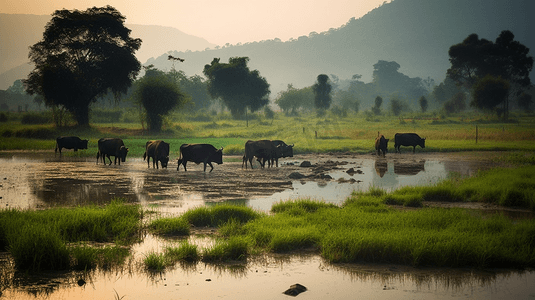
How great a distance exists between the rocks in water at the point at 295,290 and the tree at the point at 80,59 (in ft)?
148

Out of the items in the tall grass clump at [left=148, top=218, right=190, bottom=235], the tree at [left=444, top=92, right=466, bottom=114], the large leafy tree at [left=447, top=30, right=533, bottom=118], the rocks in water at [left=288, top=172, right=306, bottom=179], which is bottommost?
the tall grass clump at [left=148, top=218, right=190, bottom=235]

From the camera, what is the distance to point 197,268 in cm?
779

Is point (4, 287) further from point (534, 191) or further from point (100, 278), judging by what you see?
point (534, 191)

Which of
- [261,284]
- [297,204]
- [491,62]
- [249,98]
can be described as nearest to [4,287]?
[261,284]

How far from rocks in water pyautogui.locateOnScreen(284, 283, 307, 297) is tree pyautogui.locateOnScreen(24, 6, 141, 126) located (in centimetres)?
4524

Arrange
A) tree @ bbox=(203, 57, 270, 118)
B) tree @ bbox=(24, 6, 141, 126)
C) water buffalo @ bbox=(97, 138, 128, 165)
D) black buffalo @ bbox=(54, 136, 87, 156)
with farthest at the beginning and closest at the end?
1. tree @ bbox=(203, 57, 270, 118)
2. tree @ bbox=(24, 6, 141, 126)
3. black buffalo @ bbox=(54, 136, 87, 156)
4. water buffalo @ bbox=(97, 138, 128, 165)

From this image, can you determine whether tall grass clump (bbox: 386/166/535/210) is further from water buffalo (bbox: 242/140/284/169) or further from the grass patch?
water buffalo (bbox: 242/140/284/169)

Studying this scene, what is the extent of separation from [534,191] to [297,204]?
676 cm

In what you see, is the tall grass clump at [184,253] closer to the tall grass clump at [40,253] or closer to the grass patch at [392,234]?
the grass patch at [392,234]

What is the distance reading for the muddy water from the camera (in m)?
6.73

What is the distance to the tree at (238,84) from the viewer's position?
285ft

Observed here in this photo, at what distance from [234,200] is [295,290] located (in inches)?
294

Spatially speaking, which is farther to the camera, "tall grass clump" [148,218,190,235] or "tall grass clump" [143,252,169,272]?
"tall grass clump" [148,218,190,235]

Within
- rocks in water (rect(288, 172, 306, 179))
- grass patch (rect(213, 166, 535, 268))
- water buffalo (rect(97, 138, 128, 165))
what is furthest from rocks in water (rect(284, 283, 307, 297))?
water buffalo (rect(97, 138, 128, 165))
